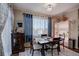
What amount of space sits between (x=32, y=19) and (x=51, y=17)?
371 millimetres

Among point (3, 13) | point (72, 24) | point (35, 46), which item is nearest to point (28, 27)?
point (35, 46)

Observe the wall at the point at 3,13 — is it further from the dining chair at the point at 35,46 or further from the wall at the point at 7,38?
the dining chair at the point at 35,46

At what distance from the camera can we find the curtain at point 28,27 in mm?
2014

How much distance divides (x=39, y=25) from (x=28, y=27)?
0.22 meters

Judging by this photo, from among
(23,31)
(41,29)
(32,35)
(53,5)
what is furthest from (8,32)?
(53,5)

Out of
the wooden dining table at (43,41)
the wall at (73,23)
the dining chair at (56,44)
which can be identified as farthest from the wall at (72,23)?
the wooden dining table at (43,41)

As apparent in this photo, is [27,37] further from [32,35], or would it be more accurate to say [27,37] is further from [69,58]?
[69,58]

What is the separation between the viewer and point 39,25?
207cm

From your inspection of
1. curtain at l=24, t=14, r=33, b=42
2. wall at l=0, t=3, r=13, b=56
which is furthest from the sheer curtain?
wall at l=0, t=3, r=13, b=56

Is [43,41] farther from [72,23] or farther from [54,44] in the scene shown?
[72,23]

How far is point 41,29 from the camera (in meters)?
2.06

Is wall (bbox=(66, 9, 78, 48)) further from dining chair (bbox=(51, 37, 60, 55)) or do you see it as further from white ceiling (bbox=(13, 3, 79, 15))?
dining chair (bbox=(51, 37, 60, 55))

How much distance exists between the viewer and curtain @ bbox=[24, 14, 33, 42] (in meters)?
2.01

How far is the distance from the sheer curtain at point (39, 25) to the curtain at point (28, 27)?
0.08 m
